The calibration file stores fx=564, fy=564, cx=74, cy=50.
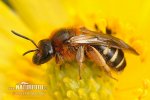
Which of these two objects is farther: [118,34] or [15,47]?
[15,47]

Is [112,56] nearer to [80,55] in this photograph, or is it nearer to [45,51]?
[80,55]

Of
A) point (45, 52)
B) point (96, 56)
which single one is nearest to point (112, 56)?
point (96, 56)

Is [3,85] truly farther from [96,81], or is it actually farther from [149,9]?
[149,9]

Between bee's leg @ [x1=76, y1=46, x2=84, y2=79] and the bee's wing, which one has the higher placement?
the bee's wing

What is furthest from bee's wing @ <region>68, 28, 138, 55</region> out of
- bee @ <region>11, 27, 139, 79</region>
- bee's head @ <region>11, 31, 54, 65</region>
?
bee's head @ <region>11, 31, 54, 65</region>

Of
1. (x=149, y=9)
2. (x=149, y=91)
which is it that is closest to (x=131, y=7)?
(x=149, y=9)

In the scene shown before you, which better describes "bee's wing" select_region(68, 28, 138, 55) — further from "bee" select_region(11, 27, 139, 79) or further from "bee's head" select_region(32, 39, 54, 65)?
"bee's head" select_region(32, 39, 54, 65)
